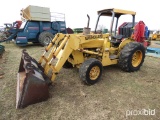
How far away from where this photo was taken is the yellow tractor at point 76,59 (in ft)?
9.66

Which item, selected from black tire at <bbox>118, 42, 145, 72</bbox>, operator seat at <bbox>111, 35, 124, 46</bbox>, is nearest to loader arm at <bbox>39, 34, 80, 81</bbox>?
black tire at <bbox>118, 42, 145, 72</bbox>

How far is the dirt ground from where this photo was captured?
2.75 metres

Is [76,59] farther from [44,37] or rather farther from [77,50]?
[44,37]

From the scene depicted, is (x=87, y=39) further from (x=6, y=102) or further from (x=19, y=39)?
(x=19, y=39)

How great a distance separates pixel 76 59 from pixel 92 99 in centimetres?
139

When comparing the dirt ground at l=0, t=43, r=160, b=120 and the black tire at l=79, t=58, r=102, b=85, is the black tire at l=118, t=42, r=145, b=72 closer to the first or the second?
the dirt ground at l=0, t=43, r=160, b=120

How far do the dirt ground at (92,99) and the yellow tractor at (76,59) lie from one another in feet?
0.79

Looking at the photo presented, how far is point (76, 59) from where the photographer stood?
4293 mm

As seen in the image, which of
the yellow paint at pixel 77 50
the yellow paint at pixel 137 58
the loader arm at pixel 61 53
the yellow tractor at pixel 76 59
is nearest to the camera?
the yellow tractor at pixel 76 59

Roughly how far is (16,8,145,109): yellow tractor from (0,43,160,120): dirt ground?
24cm

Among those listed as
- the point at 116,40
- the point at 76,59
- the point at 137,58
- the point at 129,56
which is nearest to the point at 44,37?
the point at 116,40

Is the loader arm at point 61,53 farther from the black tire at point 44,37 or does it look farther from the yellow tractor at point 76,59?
the black tire at point 44,37

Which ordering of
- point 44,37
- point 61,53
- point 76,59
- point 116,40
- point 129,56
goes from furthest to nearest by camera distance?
point 44,37 < point 116,40 < point 129,56 < point 76,59 < point 61,53

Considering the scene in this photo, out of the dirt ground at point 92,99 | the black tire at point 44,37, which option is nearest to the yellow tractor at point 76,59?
the dirt ground at point 92,99
